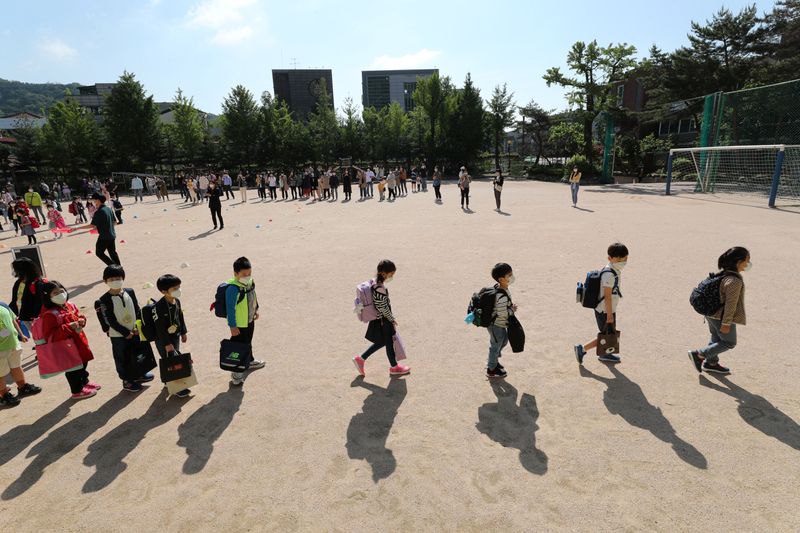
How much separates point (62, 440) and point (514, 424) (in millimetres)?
4188

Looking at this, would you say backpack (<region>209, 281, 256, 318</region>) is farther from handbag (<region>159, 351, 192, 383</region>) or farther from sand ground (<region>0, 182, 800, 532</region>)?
sand ground (<region>0, 182, 800, 532</region>)

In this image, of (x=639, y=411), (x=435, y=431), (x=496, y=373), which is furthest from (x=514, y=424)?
(x=639, y=411)

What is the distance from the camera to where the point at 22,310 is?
4.94 metres

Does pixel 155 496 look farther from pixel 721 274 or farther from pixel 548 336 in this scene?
pixel 721 274

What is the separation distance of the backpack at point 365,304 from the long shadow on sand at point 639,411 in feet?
8.25

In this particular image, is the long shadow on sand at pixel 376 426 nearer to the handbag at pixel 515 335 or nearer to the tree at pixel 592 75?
the handbag at pixel 515 335

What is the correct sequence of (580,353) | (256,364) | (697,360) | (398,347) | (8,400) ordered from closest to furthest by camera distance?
(8,400) < (697,360) < (398,347) < (580,353) < (256,364)

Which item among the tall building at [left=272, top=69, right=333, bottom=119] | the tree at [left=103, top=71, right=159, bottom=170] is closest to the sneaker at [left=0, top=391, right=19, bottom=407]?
the tree at [left=103, top=71, right=159, bottom=170]

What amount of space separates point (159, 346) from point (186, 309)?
300 cm

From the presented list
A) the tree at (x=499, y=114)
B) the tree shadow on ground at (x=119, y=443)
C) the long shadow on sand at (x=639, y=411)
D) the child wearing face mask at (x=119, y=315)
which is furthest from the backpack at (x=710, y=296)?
the tree at (x=499, y=114)

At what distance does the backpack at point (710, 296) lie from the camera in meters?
4.65

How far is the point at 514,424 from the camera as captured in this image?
13.8 feet

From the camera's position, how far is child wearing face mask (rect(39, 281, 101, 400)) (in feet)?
14.6

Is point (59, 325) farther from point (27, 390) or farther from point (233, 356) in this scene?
point (233, 356)
